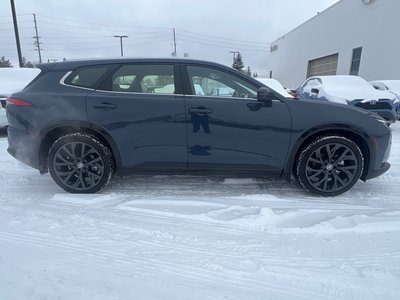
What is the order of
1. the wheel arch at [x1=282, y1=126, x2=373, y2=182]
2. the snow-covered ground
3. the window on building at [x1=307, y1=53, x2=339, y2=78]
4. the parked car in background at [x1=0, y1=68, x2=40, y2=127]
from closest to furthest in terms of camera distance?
the snow-covered ground → the wheel arch at [x1=282, y1=126, x2=373, y2=182] → the parked car in background at [x1=0, y1=68, x2=40, y2=127] → the window on building at [x1=307, y1=53, x2=339, y2=78]

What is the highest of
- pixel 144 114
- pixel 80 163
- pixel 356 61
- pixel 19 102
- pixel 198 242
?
pixel 356 61

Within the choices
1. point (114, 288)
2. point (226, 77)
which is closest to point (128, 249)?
point (114, 288)

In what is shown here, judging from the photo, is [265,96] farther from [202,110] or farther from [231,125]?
[202,110]

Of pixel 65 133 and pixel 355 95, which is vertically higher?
pixel 355 95

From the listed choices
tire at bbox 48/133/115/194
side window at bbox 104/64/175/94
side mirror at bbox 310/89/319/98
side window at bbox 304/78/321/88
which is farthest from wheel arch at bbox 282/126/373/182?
side window at bbox 304/78/321/88

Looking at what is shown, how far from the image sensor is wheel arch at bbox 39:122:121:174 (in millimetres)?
3531

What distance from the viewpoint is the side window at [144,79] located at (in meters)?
3.54

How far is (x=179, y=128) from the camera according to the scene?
137 inches

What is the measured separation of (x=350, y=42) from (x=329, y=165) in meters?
23.4

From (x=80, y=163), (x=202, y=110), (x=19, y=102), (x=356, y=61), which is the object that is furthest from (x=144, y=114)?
(x=356, y=61)

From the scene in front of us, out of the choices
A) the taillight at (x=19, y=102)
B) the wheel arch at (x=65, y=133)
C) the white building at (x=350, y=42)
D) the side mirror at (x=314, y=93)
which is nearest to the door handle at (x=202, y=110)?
the wheel arch at (x=65, y=133)

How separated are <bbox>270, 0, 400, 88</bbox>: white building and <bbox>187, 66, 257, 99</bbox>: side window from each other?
17540mm

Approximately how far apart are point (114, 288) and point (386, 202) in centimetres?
319

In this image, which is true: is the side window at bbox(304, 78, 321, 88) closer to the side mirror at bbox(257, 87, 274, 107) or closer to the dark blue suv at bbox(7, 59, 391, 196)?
the dark blue suv at bbox(7, 59, 391, 196)
